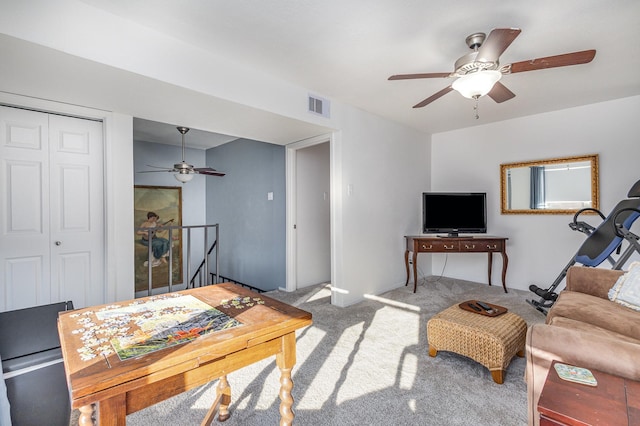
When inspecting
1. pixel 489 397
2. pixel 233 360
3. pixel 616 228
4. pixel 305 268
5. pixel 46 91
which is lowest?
pixel 489 397

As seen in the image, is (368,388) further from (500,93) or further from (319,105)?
(319,105)

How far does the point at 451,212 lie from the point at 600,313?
2.54 metres

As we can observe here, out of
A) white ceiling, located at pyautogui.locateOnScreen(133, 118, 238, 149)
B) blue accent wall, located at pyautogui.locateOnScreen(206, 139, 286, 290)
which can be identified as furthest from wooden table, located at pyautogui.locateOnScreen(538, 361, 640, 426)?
white ceiling, located at pyautogui.locateOnScreen(133, 118, 238, 149)

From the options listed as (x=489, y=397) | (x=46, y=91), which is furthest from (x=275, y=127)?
(x=489, y=397)

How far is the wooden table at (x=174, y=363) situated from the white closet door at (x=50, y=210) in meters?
1.69

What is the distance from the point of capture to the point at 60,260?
8.62ft

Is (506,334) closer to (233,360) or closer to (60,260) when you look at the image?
(233,360)

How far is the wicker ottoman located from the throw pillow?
624mm

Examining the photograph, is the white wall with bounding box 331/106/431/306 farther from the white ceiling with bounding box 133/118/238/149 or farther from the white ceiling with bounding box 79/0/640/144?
the white ceiling with bounding box 133/118/238/149

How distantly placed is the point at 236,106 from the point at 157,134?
329cm

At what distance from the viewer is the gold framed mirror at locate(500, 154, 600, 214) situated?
3760 millimetres

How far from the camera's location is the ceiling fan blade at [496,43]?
5.29 ft

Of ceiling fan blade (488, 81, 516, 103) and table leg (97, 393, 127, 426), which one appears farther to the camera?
ceiling fan blade (488, 81, 516, 103)

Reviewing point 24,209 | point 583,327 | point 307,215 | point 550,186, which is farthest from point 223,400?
point 550,186
